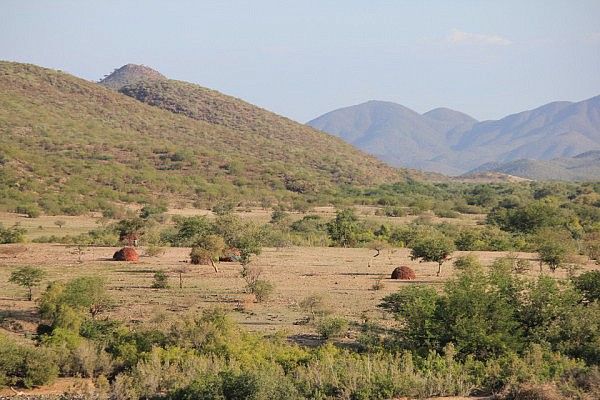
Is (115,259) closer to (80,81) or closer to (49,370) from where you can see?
(49,370)

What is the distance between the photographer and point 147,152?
88188mm

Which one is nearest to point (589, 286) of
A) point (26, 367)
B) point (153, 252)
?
point (26, 367)


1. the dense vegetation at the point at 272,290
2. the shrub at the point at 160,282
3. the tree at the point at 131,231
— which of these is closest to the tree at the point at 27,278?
the dense vegetation at the point at 272,290

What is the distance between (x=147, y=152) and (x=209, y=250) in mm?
58720

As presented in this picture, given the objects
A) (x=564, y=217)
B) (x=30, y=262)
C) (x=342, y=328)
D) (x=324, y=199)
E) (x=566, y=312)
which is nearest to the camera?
(x=566, y=312)

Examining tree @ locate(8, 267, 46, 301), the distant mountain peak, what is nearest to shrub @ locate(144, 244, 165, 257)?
tree @ locate(8, 267, 46, 301)

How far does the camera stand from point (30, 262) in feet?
109

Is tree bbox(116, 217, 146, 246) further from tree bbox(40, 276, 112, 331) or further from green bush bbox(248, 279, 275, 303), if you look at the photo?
tree bbox(40, 276, 112, 331)

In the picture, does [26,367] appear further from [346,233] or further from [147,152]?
[147,152]

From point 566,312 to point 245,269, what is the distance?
12.8m

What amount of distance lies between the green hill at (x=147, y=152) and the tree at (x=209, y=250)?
1248 inches

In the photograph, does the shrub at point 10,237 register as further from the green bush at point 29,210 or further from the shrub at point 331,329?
the shrub at point 331,329

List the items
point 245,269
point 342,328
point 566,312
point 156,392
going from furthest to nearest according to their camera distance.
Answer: point 245,269 < point 342,328 < point 566,312 < point 156,392

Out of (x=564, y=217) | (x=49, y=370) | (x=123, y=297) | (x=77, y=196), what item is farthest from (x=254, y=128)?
(x=49, y=370)
